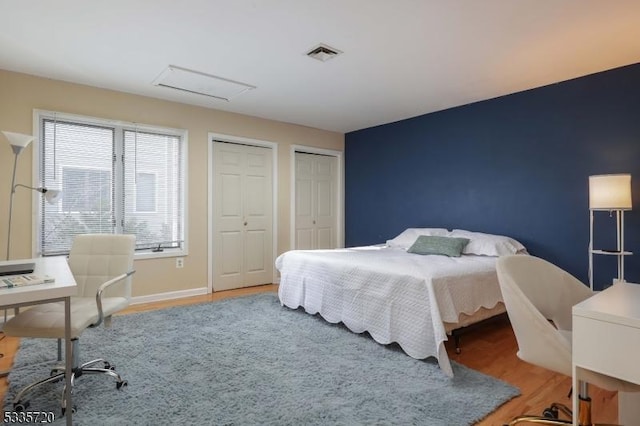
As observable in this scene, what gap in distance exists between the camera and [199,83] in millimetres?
3590

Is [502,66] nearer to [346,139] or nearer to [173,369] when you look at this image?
[346,139]

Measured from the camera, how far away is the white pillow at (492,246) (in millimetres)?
3529

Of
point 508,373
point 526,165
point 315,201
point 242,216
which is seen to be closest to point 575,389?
point 508,373

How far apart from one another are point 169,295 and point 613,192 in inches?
179

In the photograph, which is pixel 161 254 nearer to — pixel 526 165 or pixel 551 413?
pixel 551 413

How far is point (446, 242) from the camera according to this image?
12.2 ft

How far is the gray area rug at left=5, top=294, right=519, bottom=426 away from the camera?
183 cm

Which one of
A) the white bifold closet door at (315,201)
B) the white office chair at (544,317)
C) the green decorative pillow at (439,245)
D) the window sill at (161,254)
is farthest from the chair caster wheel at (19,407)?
the white bifold closet door at (315,201)

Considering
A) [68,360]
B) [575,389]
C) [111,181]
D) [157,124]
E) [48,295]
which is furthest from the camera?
[157,124]

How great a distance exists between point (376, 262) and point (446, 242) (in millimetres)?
1056

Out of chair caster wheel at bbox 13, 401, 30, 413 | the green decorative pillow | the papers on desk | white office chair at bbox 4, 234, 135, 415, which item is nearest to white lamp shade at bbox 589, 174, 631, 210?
the green decorative pillow

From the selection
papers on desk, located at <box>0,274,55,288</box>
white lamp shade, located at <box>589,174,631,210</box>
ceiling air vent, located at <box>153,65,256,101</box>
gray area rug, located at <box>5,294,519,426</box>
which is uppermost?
Result: ceiling air vent, located at <box>153,65,256,101</box>

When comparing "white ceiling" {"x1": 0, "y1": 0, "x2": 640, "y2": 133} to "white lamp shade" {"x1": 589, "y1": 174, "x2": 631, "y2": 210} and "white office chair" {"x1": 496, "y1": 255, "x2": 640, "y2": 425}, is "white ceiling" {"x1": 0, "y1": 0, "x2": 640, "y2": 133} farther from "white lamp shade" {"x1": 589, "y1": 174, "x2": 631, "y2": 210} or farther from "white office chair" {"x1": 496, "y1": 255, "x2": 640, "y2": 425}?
"white office chair" {"x1": 496, "y1": 255, "x2": 640, "y2": 425}

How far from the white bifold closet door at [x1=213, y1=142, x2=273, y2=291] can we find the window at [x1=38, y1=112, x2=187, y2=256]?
1.67 ft
